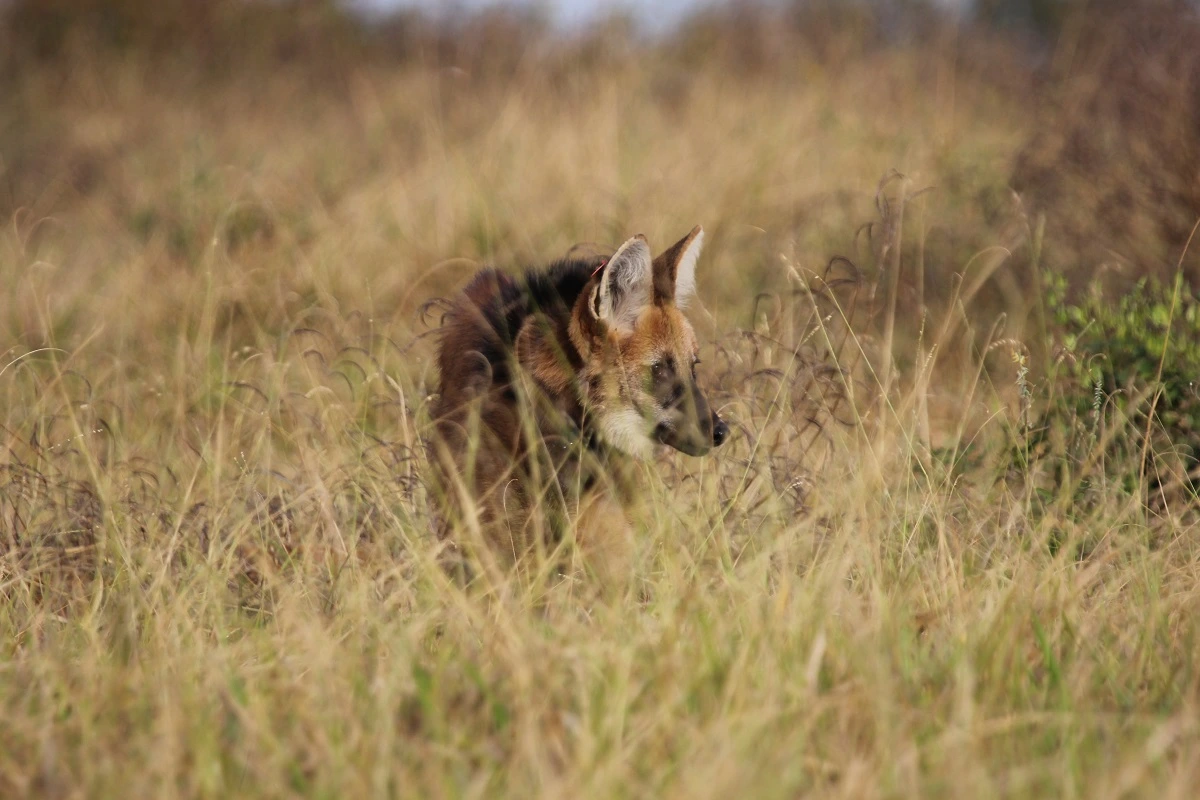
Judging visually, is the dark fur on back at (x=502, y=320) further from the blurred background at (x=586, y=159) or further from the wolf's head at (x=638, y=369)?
the blurred background at (x=586, y=159)

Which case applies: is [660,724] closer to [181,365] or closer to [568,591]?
[568,591]

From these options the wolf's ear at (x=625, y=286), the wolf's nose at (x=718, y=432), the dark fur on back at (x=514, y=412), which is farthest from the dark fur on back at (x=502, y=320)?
the wolf's nose at (x=718, y=432)

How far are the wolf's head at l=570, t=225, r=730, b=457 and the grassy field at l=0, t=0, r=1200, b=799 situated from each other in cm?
13

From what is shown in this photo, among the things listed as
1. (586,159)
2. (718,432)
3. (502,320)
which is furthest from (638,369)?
(586,159)

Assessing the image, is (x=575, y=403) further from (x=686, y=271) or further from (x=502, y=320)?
(x=686, y=271)

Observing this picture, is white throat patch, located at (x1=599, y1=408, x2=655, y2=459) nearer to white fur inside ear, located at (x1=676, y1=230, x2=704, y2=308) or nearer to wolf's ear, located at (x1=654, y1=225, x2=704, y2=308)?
wolf's ear, located at (x1=654, y1=225, x2=704, y2=308)

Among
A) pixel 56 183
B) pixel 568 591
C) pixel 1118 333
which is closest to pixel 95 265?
pixel 56 183

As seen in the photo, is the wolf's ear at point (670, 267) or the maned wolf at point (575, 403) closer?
the maned wolf at point (575, 403)

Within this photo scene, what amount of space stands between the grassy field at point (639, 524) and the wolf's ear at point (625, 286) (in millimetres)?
431

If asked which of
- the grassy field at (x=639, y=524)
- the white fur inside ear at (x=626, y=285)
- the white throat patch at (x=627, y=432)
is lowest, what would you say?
the grassy field at (x=639, y=524)

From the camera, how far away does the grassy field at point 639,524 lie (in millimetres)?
2148

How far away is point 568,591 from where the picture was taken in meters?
2.88

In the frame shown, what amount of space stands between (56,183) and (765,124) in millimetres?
4773

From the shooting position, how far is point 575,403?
127 inches
